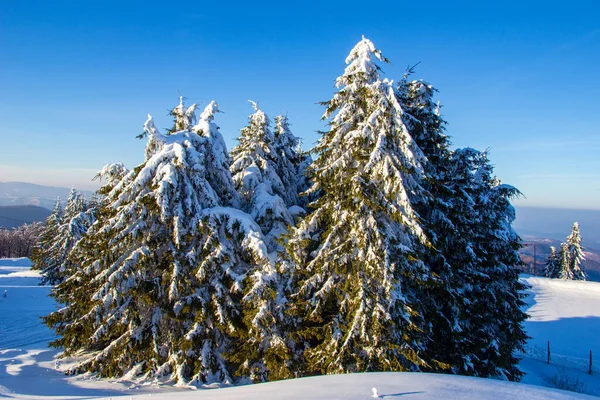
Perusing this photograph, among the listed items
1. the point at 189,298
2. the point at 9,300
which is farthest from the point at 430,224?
the point at 9,300

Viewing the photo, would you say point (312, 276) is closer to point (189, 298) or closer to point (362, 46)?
point (189, 298)

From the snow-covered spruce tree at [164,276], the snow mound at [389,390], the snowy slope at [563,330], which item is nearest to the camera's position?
the snow mound at [389,390]

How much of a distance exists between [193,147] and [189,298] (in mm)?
5457

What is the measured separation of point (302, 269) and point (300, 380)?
5002 millimetres

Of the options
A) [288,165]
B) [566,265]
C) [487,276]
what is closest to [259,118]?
[288,165]

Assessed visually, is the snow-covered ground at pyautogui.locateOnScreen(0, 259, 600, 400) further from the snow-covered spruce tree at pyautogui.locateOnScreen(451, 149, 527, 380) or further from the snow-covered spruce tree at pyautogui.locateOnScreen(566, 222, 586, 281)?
the snow-covered spruce tree at pyautogui.locateOnScreen(566, 222, 586, 281)

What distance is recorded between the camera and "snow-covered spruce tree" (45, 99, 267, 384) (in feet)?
39.1

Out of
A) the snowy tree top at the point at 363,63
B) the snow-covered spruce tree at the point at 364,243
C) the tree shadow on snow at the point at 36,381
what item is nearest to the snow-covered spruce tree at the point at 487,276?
the snow-covered spruce tree at the point at 364,243

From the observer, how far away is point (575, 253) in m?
52.5

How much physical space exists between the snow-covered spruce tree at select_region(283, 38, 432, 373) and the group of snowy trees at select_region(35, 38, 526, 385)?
0.05 metres

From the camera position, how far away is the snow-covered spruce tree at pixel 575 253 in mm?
51438

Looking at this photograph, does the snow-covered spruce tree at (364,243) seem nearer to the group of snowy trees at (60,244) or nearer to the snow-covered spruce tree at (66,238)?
the group of snowy trees at (60,244)

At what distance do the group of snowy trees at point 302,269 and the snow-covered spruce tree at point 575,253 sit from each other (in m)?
49.3

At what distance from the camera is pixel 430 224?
12453 mm
